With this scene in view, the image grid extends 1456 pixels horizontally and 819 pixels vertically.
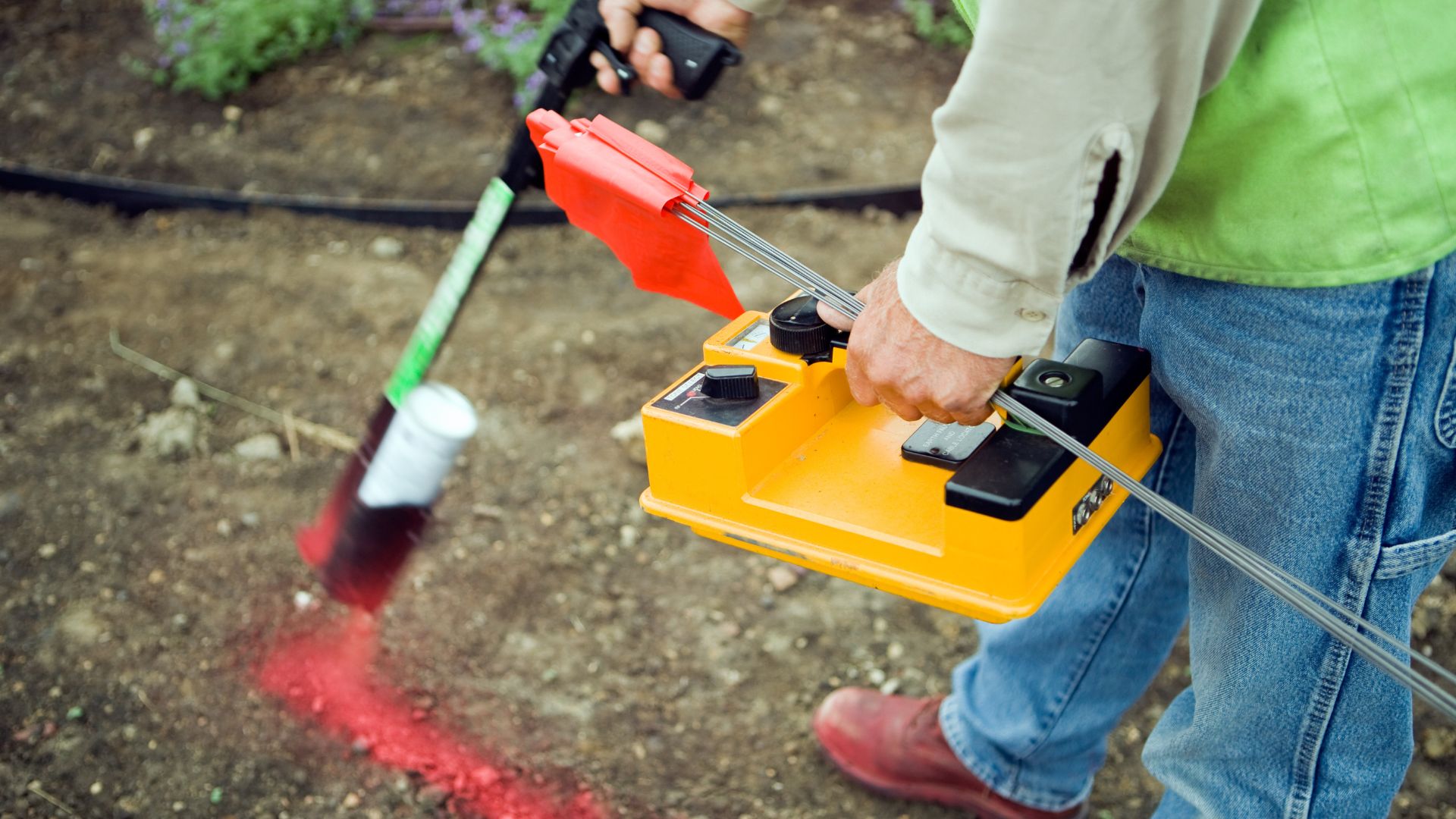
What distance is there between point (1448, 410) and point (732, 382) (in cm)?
65

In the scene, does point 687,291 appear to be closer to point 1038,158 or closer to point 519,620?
point 1038,158

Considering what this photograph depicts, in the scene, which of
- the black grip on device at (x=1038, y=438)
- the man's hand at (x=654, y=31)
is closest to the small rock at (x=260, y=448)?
the man's hand at (x=654, y=31)

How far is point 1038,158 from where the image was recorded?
88cm

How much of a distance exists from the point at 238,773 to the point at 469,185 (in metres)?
2.05

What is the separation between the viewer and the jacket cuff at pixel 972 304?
940 millimetres

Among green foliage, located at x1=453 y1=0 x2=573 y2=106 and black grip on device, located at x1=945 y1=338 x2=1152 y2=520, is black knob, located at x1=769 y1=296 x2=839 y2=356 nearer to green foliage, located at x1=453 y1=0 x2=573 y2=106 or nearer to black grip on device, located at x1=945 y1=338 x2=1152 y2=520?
black grip on device, located at x1=945 y1=338 x2=1152 y2=520

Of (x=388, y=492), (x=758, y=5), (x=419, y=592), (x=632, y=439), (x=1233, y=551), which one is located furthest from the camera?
(x=632, y=439)

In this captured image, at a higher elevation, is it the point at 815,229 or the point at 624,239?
the point at 624,239

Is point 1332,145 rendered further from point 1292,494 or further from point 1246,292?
point 1292,494

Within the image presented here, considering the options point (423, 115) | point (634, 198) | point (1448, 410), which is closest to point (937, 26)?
point (423, 115)

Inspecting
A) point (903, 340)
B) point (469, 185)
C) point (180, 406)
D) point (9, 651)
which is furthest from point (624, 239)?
point (469, 185)

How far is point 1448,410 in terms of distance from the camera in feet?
3.27

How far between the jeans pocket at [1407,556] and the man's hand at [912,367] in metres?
0.38

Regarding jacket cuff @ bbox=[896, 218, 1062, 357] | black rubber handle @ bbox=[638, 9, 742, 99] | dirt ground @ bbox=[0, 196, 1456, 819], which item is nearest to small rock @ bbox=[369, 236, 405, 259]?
dirt ground @ bbox=[0, 196, 1456, 819]
